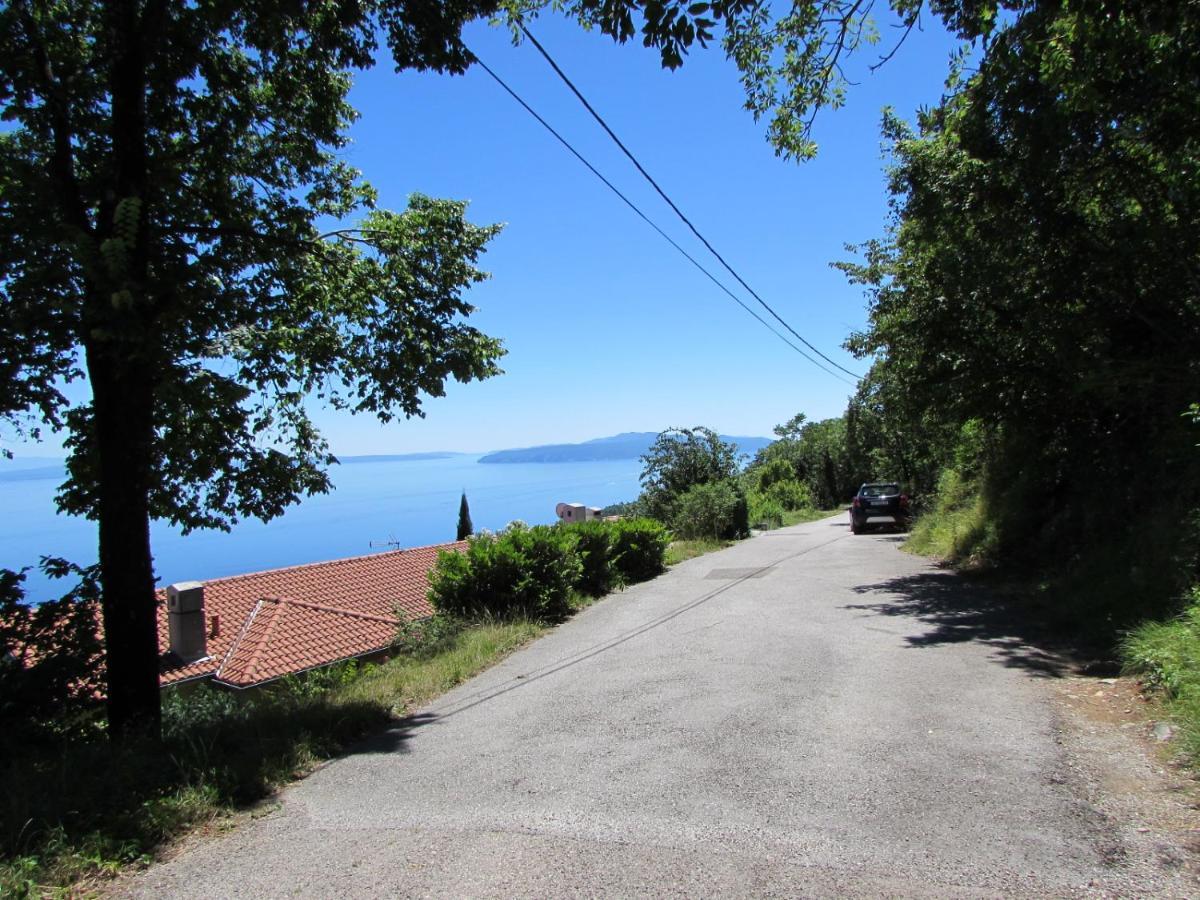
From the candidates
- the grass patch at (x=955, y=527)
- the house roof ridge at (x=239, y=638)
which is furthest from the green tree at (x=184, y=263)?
the house roof ridge at (x=239, y=638)

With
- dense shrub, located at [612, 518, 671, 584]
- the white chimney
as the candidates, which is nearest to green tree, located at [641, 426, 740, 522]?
dense shrub, located at [612, 518, 671, 584]

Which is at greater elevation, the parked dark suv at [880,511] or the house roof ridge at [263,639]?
the parked dark suv at [880,511]

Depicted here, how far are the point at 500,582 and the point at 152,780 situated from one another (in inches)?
247

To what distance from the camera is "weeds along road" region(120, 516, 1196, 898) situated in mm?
3195

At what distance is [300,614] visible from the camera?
21.6 metres

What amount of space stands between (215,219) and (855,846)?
7.77m

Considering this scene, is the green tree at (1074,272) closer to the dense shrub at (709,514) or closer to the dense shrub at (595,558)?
the dense shrub at (595,558)

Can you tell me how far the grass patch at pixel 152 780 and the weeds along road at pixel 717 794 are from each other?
0.25 metres

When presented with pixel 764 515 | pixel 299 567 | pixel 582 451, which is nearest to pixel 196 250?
pixel 299 567

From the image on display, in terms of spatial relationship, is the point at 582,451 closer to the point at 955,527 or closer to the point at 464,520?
the point at 464,520

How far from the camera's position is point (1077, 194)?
Answer: 28.5 ft

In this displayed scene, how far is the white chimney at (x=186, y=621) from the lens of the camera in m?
19.6

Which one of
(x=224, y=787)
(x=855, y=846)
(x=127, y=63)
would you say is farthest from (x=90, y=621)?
(x=855, y=846)

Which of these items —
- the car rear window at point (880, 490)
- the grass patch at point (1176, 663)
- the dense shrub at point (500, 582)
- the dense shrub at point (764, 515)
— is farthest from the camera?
the dense shrub at point (764, 515)
